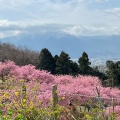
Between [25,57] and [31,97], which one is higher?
[25,57]

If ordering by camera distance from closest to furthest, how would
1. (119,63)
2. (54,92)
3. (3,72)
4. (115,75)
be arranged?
(54,92) < (3,72) < (115,75) < (119,63)

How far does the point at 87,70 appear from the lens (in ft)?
109

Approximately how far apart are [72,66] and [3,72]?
10023 millimetres

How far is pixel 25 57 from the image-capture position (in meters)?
42.1

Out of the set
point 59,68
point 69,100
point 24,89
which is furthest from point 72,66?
point 24,89

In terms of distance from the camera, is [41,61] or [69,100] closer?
[69,100]

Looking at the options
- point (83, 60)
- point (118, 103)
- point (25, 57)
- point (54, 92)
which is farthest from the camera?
point (25, 57)

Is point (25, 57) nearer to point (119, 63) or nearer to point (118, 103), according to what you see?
point (119, 63)

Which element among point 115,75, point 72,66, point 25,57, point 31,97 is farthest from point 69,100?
point 25,57

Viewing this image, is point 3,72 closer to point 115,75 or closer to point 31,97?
point 115,75

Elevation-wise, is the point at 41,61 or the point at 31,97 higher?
the point at 41,61

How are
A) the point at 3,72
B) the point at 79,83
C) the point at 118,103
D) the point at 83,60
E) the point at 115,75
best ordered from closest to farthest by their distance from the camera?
the point at 118,103 < the point at 79,83 < the point at 3,72 < the point at 115,75 < the point at 83,60

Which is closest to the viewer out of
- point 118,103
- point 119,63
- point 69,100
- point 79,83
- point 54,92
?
point 54,92

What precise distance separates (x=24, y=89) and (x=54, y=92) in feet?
2.84
